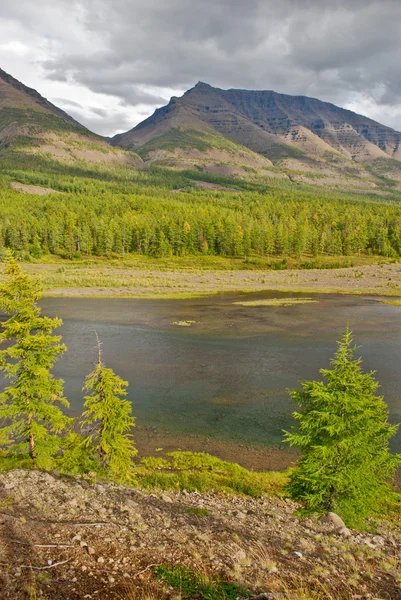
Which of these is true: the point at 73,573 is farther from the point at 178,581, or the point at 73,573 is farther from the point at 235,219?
the point at 235,219

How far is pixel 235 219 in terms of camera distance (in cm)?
16738

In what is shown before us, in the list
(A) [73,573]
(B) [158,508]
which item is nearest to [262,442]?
(B) [158,508]

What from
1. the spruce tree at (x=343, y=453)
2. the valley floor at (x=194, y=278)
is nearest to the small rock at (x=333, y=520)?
the spruce tree at (x=343, y=453)

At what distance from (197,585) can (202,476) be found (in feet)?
44.9

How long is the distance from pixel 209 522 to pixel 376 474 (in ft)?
27.4

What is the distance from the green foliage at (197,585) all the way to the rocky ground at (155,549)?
0.15 m

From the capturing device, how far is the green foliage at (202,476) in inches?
830

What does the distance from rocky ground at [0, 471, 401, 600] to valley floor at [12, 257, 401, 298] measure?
75926mm

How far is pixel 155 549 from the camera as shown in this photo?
411 inches

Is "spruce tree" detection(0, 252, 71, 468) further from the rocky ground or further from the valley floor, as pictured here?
the valley floor

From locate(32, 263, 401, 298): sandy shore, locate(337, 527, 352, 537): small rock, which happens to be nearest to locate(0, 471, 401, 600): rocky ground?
locate(337, 527, 352, 537): small rock

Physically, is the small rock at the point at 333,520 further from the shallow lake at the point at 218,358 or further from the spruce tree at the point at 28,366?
the spruce tree at the point at 28,366

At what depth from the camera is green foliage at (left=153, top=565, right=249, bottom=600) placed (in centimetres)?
851

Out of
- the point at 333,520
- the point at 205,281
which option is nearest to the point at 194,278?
the point at 205,281
